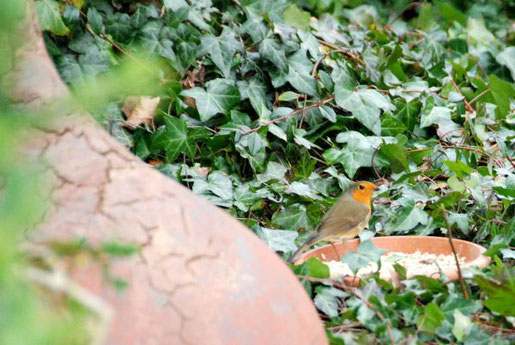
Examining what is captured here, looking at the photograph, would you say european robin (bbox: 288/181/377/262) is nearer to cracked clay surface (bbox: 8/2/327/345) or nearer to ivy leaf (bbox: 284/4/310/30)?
cracked clay surface (bbox: 8/2/327/345)

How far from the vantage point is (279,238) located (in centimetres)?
325

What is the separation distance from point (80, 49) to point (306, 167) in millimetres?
1163

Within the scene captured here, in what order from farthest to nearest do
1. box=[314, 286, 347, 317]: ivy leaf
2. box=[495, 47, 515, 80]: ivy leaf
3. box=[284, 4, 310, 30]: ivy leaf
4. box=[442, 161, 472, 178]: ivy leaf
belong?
box=[495, 47, 515, 80]: ivy leaf
box=[284, 4, 310, 30]: ivy leaf
box=[442, 161, 472, 178]: ivy leaf
box=[314, 286, 347, 317]: ivy leaf

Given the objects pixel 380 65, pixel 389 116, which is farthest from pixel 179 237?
pixel 380 65

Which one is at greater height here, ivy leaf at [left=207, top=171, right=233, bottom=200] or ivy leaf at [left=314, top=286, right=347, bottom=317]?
ivy leaf at [left=314, top=286, right=347, bottom=317]

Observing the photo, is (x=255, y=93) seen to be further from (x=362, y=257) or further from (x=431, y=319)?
(x=431, y=319)

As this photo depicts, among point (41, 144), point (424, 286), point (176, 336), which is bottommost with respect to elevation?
point (424, 286)

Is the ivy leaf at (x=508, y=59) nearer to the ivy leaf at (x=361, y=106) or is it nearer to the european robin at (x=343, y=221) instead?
the ivy leaf at (x=361, y=106)

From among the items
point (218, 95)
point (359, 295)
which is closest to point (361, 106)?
point (218, 95)

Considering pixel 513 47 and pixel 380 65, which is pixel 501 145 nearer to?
pixel 380 65

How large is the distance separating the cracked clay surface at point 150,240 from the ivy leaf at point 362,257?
2.86ft

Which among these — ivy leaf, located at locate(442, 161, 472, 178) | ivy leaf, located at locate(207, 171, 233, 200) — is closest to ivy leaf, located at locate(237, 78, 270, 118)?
ivy leaf, located at locate(207, 171, 233, 200)

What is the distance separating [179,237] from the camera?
1705 mm

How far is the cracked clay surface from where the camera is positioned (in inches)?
63.1
